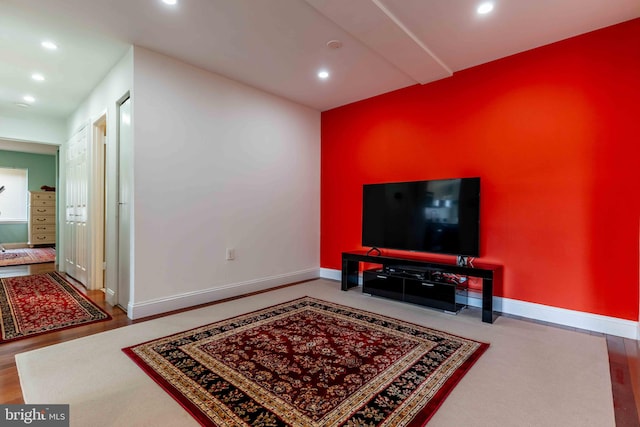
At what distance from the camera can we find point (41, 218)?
8453mm

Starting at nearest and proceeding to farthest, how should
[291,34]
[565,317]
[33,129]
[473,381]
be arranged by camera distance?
[473,381] < [291,34] < [565,317] < [33,129]

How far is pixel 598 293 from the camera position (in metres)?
2.74

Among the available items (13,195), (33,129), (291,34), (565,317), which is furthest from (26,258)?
A: (565,317)

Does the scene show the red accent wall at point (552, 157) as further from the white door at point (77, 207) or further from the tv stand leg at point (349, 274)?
the white door at point (77, 207)

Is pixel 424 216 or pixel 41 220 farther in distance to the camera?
pixel 41 220

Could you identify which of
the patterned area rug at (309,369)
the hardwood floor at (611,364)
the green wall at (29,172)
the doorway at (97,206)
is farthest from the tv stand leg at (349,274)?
the green wall at (29,172)

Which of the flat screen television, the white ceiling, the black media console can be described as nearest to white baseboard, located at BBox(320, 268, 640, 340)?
the black media console

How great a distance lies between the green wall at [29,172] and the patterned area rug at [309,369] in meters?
9.03

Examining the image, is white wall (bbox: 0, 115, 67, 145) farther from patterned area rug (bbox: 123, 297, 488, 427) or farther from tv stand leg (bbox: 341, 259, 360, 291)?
tv stand leg (bbox: 341, 259, 360, 291)

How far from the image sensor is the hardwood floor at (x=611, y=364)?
1.65 m

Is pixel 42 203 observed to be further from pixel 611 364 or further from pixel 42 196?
pixel 611 364

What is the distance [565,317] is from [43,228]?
11.4 meters

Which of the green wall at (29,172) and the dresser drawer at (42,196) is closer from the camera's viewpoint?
the green wall at (29,172)
